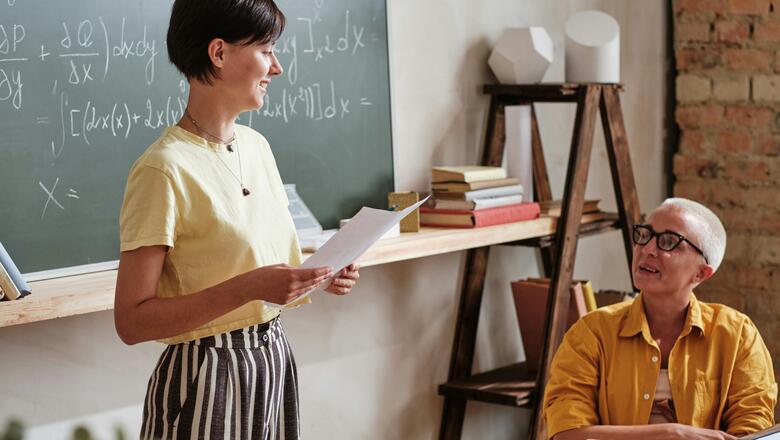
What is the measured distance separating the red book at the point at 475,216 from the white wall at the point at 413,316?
0.14 meters

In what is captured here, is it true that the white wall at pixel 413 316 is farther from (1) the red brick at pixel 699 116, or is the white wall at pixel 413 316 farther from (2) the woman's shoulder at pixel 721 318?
(2) the woman's shoulder at pixel 721 318

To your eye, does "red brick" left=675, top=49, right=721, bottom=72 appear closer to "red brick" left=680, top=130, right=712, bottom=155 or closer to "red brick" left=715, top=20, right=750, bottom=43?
"red brick" left=715, top=20, right=750, bottom=43

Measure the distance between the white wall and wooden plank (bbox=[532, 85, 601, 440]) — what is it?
0.33 m

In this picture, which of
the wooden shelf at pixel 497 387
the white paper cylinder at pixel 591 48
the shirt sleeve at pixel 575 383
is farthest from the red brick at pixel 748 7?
Answer: the shirt sleeve at pixel 575 383

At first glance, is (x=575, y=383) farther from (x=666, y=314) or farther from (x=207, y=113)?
(x=207, y=113)

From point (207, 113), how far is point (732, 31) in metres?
2.68

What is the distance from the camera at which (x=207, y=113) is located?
175 cm

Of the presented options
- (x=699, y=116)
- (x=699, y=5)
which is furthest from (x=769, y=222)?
(x=699, y=5)

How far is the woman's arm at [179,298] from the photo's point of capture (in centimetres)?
161

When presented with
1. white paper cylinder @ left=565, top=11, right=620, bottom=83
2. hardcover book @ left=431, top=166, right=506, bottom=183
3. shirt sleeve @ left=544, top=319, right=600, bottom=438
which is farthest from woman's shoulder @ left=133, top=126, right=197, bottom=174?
white paper cylinder @ left=565, top=11, right=620, bottom=83

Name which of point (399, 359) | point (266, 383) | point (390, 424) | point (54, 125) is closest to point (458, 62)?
point (399, 359)

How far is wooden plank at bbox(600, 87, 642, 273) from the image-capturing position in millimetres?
3365

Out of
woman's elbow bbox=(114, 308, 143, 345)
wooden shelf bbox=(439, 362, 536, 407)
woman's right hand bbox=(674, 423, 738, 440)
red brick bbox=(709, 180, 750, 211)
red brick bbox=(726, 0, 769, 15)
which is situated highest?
red brick bbox=(726, 0, 769, 15)

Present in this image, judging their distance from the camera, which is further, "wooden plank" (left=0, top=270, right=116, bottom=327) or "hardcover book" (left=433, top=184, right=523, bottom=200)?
"hardcover book" (left=433, top=184, right=523, bottom=200)
